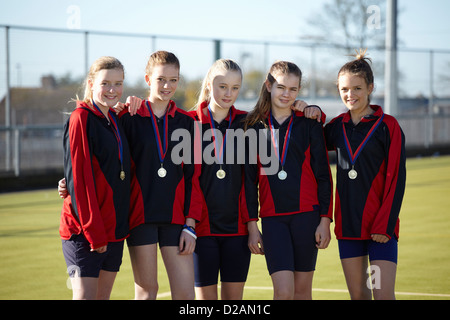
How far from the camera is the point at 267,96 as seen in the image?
4.73 meters

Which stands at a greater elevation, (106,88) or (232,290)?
(106,88)

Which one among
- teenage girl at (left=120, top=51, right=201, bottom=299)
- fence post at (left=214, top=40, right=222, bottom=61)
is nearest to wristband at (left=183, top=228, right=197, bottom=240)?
teenage girl at (left=120, top=51, right=201, bottom=299)

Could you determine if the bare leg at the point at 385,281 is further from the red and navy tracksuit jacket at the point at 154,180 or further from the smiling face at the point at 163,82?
the smiling face at the point at 163,82

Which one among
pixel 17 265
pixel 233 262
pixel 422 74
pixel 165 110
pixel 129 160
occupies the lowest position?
pixel 17 265

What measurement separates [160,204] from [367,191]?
4.58ft

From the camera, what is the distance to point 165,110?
450 centimetres

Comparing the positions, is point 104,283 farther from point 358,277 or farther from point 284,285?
point 358,277

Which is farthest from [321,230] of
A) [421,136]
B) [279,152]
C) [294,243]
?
[421,136]

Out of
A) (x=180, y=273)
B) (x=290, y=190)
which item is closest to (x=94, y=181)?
(x=180, y=273)

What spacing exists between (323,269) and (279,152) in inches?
106

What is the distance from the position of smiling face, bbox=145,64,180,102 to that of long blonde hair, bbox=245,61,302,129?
1.88ft

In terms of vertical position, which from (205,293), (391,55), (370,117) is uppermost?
(391,55)
